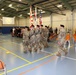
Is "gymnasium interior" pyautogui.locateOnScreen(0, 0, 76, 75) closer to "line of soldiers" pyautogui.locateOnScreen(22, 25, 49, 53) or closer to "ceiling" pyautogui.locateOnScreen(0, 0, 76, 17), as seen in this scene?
"ceiling" pyautogui.locateOnScreen(0, 0, 76, 17)

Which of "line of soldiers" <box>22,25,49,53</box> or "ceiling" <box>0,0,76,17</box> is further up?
"ceiling" <box>0,0,76,17</box>

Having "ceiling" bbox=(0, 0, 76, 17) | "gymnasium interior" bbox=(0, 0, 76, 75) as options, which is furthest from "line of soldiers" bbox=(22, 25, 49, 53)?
"ceiling" bbox=(0, 0, 76, 17)

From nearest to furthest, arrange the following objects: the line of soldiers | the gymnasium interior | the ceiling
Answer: the gymnasium interior < the line of soldiers < the ceiling

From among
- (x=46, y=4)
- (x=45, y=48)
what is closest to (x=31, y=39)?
(x=45, y=48)

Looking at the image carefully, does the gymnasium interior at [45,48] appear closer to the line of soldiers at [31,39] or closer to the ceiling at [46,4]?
the ceiling at [46,4]

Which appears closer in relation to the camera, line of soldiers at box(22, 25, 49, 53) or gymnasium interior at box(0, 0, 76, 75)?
gymnasium interior at box(0, 0, 76, 75)

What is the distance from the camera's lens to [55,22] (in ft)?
59.6

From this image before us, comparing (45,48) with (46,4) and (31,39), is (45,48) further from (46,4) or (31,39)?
(46,4)

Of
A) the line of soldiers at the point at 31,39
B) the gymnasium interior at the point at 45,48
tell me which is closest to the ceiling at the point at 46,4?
the gymnasium interior at the point at 45,48

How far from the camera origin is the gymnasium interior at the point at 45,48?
4.07m

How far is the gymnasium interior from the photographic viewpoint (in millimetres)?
4074

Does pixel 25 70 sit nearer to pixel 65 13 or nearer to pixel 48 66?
pixel 48 66

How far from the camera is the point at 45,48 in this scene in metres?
7.86

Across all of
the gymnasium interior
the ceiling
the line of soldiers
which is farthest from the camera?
the ceiling
